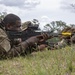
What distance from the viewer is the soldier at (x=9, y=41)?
537 cm

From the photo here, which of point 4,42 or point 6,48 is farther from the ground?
point 4,42

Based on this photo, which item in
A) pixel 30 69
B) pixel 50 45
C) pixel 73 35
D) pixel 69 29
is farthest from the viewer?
pixel 69 29

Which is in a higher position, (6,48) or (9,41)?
(9,41)

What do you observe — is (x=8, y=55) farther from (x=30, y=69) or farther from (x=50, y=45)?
(x=30, y=69)

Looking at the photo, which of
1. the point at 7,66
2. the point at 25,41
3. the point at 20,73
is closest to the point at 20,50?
the point at 25,41

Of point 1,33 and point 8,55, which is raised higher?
point 1,33

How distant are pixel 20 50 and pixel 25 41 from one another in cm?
19

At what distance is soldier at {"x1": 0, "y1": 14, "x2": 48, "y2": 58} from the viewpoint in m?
5.37

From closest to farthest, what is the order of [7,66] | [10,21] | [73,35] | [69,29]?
[7,66] < [10,21] < [73,35] < [69,29]

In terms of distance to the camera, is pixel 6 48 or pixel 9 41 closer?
pixel 6 48

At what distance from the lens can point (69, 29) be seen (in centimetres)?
755

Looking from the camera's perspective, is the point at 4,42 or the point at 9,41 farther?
the point at 9,41

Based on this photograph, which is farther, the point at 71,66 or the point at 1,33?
the point at 1,33

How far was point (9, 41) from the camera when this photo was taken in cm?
551
